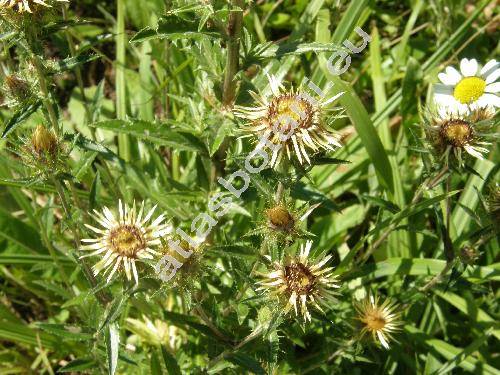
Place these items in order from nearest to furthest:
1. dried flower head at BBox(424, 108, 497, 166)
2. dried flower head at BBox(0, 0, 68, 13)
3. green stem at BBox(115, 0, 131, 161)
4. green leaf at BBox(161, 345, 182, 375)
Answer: dried flower head at BBox(0, 0, 68, 13) < dried flower head at BBox(424, 108, 497, 166) < green leaf at BBox(161, 345, 182, 375) < green stem at BBox(115, 0, 131, 161)

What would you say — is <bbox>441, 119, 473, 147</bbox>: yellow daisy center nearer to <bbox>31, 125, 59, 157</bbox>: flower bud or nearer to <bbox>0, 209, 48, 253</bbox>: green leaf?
<bbox>31, 125, 59, 157</bbox>: flower bud

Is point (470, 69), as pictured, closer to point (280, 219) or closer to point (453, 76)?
point (453, 76)

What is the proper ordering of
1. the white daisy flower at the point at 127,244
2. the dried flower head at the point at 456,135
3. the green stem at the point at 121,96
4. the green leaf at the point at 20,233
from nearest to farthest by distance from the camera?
the white daisy flower at the point at 127,244 → the dried flower head at the point at 456,135 → the green leaf at the point at 20,233 → the green stem at the point at 121,96

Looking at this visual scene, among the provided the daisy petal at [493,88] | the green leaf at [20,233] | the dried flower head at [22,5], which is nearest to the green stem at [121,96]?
the green leaf at [20,233]

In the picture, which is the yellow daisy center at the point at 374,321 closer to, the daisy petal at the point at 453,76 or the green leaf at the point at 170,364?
the green leaf at the point at 170,364

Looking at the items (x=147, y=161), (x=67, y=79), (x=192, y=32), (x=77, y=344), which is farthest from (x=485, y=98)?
(x=67, y=79)

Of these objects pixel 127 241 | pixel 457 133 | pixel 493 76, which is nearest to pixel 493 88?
pixel 493 76

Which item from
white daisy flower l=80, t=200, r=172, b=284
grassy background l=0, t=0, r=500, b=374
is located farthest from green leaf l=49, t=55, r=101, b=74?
white daisy flower l=80, t=200, r=172, b=284
